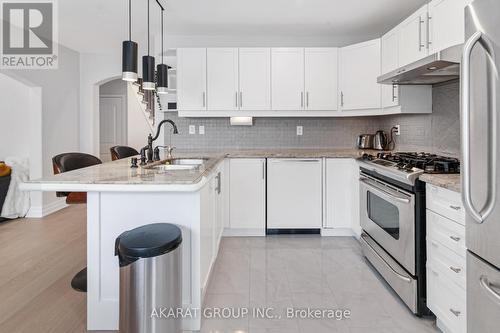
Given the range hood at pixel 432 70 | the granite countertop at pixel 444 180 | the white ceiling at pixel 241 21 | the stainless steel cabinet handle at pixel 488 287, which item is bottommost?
the stainless steel cabinet handle at pixel 488 287

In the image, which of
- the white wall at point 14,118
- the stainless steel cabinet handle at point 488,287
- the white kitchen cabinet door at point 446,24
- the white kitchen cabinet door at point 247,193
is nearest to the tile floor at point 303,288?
the white kitchen cabinet door at point 247,193

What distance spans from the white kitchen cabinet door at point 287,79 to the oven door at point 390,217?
4.40 feet

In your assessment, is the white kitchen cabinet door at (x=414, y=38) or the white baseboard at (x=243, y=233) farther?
the white baseboard at (x=243, y=233)

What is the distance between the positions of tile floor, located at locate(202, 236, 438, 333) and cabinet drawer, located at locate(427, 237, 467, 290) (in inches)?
16.2

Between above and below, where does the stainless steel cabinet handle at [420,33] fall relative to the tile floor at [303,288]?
above

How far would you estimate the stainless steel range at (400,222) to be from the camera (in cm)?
204

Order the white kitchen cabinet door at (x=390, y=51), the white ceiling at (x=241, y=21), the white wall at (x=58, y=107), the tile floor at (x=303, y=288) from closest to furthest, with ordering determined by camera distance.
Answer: the tile floor at (x=303, y=288), the white kitchen cabinet door at (x=390, y=51), the white ceiling at (x=241, y=21), the white wall at (x=58, y=107)

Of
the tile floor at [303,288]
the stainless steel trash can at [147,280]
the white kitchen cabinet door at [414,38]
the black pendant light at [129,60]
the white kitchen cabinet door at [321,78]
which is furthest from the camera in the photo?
the white kitchen cabinet door at [321,78]

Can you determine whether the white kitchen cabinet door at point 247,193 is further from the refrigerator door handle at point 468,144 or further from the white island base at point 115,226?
the refrigerator door handle at point 468,144

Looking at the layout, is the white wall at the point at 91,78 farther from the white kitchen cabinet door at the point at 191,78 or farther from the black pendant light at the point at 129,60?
the black pendant light at the point at 129,60

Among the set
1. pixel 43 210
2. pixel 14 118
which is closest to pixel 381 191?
pixel 43 210

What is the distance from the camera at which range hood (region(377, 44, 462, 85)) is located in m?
1.96

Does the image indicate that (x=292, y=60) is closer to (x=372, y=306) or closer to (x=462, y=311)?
(x=372, y=306)

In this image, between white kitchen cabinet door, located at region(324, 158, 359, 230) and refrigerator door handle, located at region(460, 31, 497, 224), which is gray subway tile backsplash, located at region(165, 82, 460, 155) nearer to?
white kitchen cabinet door, located at region(324, 158, 359, 230)
